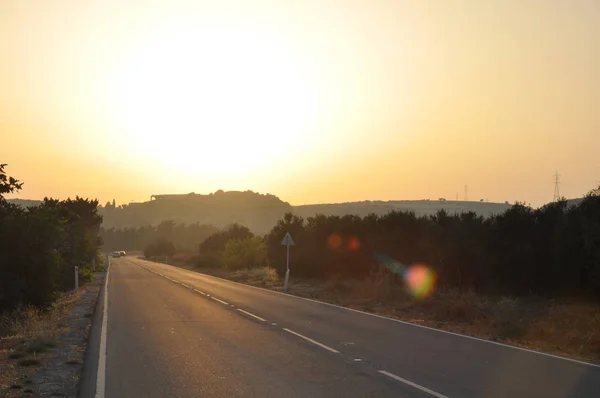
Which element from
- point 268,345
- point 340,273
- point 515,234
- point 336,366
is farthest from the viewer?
point 340,273

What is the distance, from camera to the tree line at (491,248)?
2719 cm

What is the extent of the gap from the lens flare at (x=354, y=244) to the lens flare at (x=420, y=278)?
624 centimetres

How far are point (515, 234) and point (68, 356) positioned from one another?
24.4 metres

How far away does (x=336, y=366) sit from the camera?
11.4 meters

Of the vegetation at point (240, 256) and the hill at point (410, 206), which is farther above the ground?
the hill at point (410, 206)

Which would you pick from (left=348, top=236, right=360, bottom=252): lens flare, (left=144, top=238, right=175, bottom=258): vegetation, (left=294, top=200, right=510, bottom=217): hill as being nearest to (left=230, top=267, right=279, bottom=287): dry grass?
(left=348, top=236, right=360, bottom=252): lens flare

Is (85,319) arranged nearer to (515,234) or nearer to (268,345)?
(268,345)

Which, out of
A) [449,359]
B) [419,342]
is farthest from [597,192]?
[449,359]

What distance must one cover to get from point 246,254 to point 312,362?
174 feet

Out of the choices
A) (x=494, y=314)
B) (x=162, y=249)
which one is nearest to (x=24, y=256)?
(x=494, y=314)

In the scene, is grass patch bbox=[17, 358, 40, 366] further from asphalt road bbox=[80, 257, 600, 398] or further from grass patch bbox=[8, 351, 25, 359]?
asphalt road bbox=[80, 257, 600, 398]

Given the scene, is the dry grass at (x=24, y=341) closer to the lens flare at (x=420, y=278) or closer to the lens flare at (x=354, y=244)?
the lens flare at (x=420, y=278)

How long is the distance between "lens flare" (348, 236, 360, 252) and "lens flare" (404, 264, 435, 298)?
6.24 m

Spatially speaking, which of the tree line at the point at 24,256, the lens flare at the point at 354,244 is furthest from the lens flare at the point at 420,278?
the tree line at the point at 24,256
